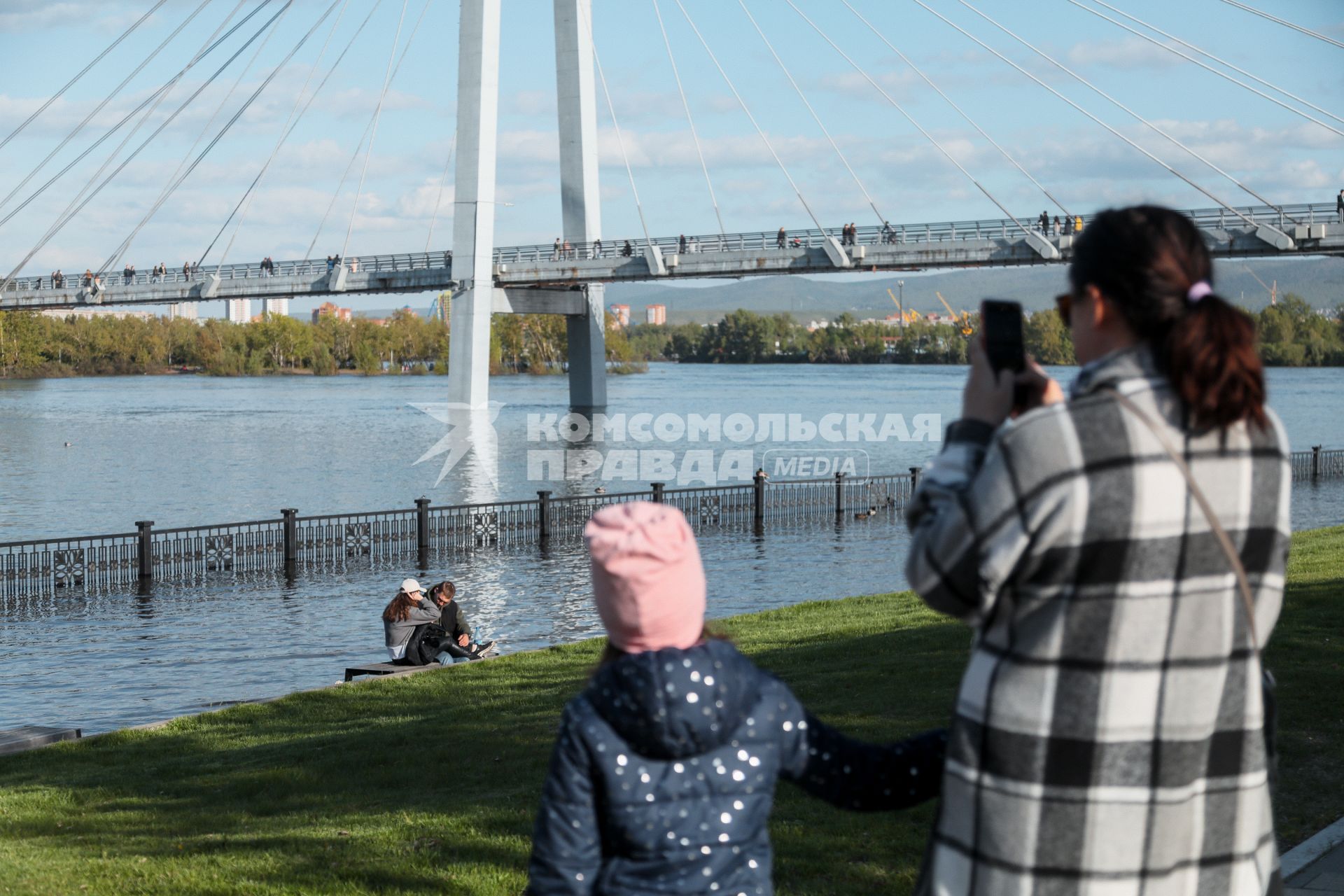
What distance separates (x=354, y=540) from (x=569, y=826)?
963 inches

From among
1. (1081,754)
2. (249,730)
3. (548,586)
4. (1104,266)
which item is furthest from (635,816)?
(548,586)

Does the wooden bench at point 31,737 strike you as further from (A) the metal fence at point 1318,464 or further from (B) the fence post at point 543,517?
(A) the metal fence at point 1318,464

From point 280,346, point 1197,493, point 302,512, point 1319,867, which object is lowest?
point 302,512

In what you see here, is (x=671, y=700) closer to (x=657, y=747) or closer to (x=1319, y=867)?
(x=657, y=747)

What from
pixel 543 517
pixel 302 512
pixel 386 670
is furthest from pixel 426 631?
pixel 302 512

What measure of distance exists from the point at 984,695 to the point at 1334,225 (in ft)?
158

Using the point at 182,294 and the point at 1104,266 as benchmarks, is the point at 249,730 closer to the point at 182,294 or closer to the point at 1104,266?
the point at 1104,266

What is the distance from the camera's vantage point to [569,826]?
7.28 feet

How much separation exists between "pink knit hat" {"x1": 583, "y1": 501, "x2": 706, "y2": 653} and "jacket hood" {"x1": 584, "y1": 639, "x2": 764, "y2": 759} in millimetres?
36

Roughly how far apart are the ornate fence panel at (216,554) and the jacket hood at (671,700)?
2250cm

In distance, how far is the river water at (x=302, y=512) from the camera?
16422mm

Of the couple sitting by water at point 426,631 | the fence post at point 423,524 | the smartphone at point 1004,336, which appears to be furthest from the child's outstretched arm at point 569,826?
the fence post at point 423,524

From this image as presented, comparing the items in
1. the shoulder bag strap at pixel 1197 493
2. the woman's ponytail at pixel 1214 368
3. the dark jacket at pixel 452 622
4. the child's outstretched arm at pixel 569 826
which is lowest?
the dark jacket at pixel 452 622

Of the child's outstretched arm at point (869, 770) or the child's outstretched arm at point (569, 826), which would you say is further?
the child's outstretched arm at point (869, 770)
